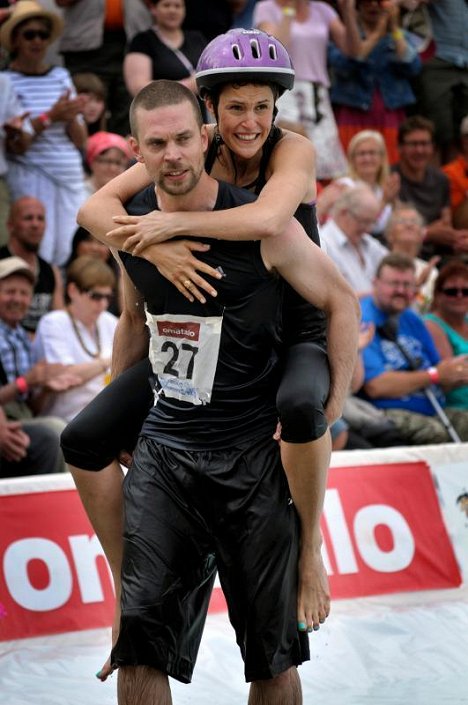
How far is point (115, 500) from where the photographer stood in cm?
434

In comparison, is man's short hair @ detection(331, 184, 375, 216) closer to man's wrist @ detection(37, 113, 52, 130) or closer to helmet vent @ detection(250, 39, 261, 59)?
man's wrist @ detection(37, 113, 52, 130)

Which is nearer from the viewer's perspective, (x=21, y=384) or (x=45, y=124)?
(x=21, y=384)

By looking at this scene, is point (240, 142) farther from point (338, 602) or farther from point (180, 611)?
point (338, 602)

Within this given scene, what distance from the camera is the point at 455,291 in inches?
344

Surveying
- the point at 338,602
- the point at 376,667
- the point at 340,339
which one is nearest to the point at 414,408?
the point at 338,602

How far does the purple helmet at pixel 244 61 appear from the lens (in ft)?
13.4

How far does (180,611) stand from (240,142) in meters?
1.49

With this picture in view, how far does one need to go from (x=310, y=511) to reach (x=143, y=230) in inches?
40.4

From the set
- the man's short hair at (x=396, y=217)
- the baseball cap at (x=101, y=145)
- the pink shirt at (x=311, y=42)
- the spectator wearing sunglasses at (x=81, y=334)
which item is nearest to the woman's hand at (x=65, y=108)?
the baseball cap at (x=101, y=145)

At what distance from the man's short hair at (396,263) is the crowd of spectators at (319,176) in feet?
0.05

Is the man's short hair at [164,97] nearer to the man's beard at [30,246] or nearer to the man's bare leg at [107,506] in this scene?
the man's bare leg at [107,506]

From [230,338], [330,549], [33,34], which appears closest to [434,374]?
[330,549]

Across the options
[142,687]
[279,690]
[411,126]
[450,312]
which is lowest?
[279,690]

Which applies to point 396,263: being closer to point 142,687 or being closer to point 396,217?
point 396,217
